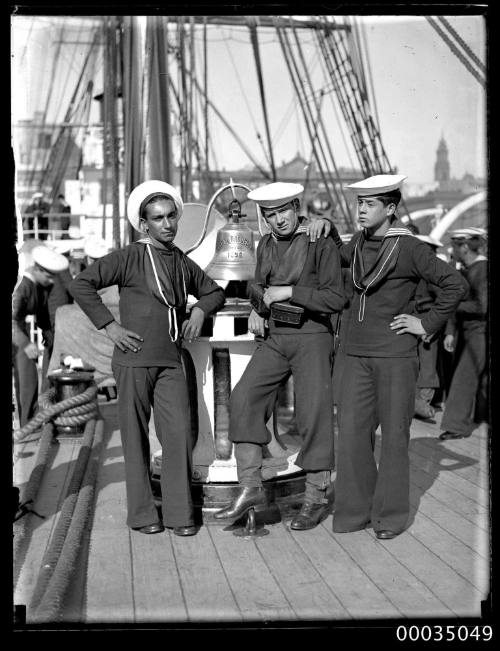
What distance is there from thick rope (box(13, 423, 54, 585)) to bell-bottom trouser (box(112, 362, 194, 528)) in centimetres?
58

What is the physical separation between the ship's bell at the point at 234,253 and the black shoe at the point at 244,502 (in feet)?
4.51

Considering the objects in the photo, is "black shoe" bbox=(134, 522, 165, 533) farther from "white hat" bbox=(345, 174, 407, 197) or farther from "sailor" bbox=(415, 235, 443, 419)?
"sailor" bbox=(415, 235, 443, 419)

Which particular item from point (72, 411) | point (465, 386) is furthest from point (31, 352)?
point (465, 386)

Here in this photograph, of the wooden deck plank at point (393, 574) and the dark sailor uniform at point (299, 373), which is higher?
the dark sailor uniform at point (299, 373)

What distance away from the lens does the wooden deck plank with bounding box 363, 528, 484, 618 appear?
3.84 m

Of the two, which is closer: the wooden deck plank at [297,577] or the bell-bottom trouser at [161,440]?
the wooden deck plank at [297,577]

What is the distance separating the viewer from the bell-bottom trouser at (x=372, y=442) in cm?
484

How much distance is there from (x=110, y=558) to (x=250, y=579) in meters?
0.75

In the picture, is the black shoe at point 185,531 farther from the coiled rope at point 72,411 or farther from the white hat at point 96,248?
the white hat at point 96,248

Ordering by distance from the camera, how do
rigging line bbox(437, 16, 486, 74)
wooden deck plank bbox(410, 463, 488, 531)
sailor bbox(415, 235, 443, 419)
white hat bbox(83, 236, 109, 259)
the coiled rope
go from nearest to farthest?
wooden deck plank bbox(410, 463, 488, 531), rigging line bbox(437, 16, 486, 74), the coiled rope, sailor bbox(415, 235, 443, 419), white hat bbox(83, 236, 109, 259)

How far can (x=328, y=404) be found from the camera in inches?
196

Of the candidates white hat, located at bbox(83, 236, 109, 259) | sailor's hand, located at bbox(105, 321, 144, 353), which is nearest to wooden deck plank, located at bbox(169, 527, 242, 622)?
sailor's hand, located at bbox(105, 321, 144, 353)

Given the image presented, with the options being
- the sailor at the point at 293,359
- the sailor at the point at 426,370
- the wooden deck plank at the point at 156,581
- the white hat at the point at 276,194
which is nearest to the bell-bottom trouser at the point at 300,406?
the sailor at the point at 293,359

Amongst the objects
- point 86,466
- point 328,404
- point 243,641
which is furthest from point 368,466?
point 86,466
